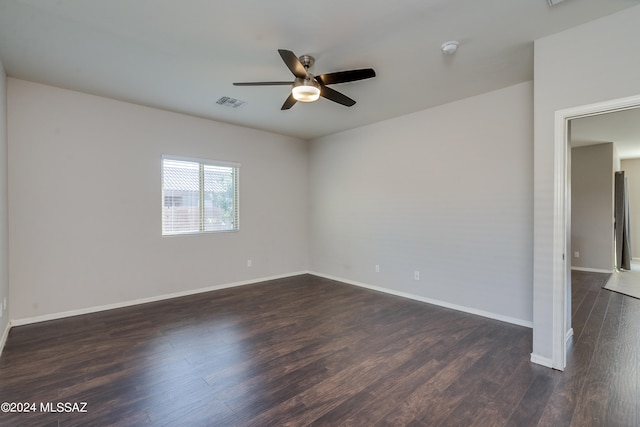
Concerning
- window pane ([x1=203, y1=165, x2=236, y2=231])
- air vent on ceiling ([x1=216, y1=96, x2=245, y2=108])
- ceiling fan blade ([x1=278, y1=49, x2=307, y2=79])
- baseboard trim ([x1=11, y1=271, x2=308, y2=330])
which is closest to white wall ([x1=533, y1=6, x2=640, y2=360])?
ceiling fan blade ([x1=278, y1=49, x2=307, y2=79])

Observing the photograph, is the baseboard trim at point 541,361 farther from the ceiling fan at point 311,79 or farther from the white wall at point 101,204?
the white wall at point 101,204

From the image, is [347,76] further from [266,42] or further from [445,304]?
[445,304]

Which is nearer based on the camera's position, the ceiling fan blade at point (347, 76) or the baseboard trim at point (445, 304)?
the ceiling fan blade at point (347, 76)

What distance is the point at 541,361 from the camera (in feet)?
8.16

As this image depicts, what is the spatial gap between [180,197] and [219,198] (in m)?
0.63

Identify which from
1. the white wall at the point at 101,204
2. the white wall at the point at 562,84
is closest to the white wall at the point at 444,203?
the white wall at the point at 562,84

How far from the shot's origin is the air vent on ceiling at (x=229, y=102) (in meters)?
3.83

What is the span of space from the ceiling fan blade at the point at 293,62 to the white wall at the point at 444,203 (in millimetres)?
2386

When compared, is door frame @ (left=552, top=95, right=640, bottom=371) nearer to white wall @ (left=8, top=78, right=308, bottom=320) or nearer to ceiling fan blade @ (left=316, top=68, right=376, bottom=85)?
ceiling fan blade @ (left=316, top=68, right=376, bottom=85)

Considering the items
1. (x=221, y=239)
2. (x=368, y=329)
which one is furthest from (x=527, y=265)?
(x=221, y=239)

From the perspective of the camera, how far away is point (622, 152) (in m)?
6.55

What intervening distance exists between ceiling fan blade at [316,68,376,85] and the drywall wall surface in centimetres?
646

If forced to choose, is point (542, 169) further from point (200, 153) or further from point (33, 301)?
point (33, 301)

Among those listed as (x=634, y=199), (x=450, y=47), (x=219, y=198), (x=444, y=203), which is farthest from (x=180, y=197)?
(x=634, y=199)
